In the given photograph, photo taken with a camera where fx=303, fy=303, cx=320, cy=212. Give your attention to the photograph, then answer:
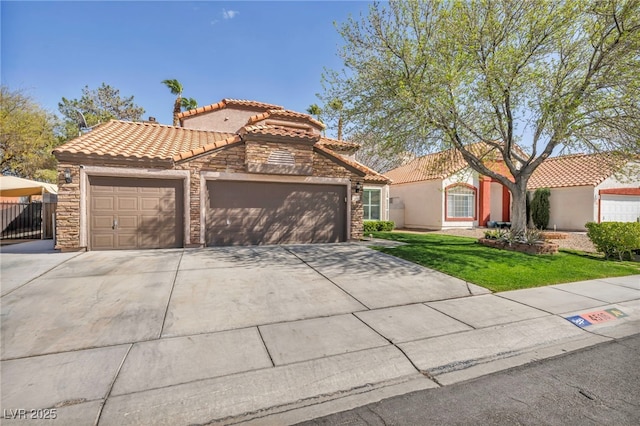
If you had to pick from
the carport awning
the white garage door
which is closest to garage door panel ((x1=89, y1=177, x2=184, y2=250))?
the carport awning

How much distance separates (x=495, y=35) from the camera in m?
9.58

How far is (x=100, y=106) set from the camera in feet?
109

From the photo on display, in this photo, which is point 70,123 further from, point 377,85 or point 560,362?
point 560,362

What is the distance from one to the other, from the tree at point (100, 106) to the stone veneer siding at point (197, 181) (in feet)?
86.6

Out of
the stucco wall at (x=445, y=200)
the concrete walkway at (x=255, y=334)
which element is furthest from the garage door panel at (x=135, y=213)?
the stucco wall at (x=445, y=200)

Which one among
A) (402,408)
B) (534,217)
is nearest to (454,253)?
(402,408)

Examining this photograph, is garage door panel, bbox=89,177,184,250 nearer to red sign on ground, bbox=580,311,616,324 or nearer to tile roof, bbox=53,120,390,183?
tile roof, bbox=53,120,390,183

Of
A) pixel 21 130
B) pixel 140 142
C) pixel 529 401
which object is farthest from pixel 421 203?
pixel 21 130

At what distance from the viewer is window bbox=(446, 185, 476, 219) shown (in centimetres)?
2083

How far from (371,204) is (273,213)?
8696 millimetres

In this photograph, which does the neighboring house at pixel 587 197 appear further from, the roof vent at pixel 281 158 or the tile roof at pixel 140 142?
the tile roof at pixel 140 142

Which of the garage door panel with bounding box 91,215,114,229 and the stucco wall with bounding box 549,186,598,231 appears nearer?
the garage door panel with bounding box 91,215,114,229

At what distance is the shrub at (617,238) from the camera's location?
1018 cm

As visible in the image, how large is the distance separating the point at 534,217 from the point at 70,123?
4242 centimetres
